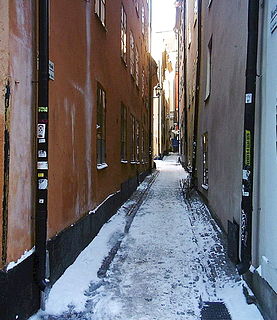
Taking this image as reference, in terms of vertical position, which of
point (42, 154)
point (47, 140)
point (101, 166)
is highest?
point (47, 140)

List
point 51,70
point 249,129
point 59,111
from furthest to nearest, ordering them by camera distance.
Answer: point 59,111, point 51,70, point 249,129

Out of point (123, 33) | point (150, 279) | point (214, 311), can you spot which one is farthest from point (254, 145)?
point (123, 33)

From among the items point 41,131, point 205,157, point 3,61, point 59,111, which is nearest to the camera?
point 3,61

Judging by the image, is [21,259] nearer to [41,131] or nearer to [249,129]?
[41,131]

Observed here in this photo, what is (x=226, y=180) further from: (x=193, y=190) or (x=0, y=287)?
(x=193, y=190)

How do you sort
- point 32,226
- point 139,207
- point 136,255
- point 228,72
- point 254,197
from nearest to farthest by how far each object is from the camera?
point 32,226, point 254,197, point 136,255, point 228,72, point 139,207

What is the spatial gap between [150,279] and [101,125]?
12.2 feet

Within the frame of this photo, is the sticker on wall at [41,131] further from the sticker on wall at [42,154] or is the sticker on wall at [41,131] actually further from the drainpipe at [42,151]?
the sticker on wall at [42,154]

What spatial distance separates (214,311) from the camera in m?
3.97

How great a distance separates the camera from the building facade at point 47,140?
133 inches

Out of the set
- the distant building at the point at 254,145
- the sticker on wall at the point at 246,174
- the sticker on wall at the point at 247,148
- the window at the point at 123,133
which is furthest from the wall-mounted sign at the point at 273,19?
the window at the point at 123,133

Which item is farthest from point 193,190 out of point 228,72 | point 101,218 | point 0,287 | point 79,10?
point 0,287

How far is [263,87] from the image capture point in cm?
400

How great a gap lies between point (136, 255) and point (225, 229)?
5.13 feet
